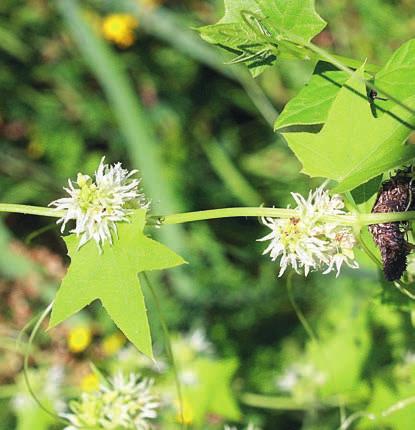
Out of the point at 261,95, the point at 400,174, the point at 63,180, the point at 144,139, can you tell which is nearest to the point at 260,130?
the point at 261,95

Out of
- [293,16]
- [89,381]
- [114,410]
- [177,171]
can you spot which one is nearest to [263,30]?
[293,16]

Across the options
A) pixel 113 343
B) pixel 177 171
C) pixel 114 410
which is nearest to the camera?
pixel 114 410

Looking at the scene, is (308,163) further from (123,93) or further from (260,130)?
(260,130)

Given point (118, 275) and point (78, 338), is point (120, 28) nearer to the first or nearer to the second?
point (78, 338)

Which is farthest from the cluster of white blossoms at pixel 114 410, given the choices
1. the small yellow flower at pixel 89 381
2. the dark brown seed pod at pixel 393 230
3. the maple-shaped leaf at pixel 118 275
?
the small yellow flower at pixel 89 381

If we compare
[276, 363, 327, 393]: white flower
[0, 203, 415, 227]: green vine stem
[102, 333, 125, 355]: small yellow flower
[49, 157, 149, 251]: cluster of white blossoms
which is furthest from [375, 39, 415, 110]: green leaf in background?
[102, 333, 125, 355]: small yellow flower

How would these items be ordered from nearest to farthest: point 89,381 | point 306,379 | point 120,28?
point 306,379 < point 89,381 < point 120,28

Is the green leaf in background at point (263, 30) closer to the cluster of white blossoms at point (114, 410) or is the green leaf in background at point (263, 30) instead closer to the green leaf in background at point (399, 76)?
the green leaf in background at point (399, 76)

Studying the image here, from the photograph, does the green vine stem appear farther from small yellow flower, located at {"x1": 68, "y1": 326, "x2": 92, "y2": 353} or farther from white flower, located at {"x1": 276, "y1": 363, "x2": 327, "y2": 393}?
small yellow flower, located at {"x1": 68, "y1": 326, "x2": 92, "y2": 353}
